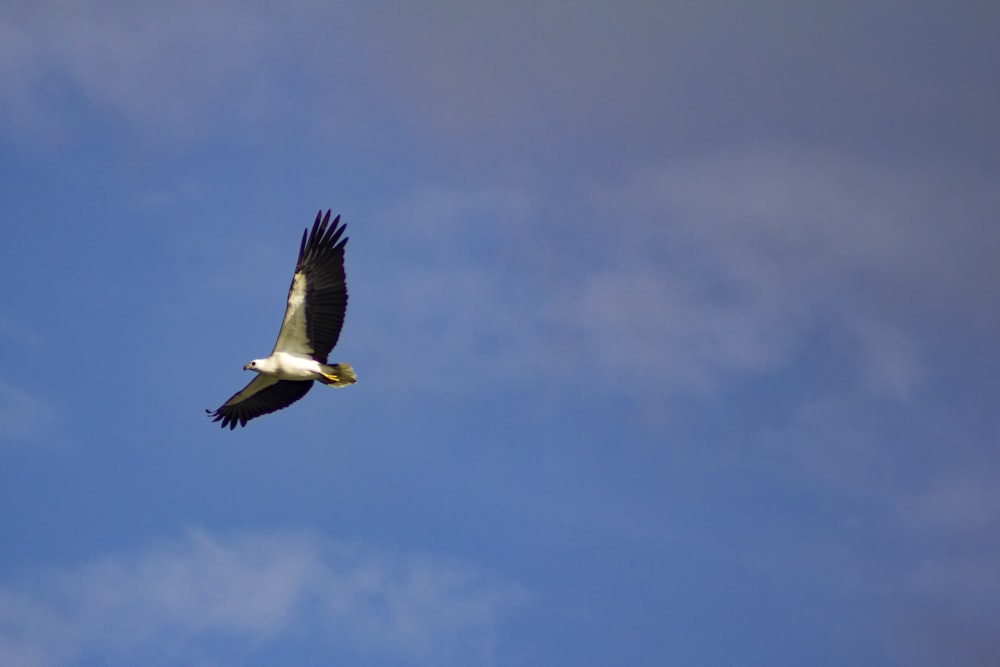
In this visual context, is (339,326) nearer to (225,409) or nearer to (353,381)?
(353,381)

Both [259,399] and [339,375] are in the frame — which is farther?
[259,399]

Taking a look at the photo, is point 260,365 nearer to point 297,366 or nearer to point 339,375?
point 297,366

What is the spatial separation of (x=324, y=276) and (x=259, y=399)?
5.16 m

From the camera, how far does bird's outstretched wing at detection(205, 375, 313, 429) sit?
47406mm

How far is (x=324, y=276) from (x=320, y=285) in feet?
0.94

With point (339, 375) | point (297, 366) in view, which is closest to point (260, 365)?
point (297, 366)

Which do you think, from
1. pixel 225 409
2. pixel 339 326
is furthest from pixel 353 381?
pixel 225 409

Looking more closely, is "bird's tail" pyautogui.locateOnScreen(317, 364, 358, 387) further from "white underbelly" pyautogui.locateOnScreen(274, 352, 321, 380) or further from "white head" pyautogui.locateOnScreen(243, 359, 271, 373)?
"white head" pyautogui.locateOnScreen(243, 359, 271, 373)

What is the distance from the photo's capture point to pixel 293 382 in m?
47.3

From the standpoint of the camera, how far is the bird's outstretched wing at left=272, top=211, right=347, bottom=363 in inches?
1788

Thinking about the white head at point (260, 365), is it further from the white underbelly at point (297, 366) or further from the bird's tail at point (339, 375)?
the bird's tail at point (339, 375)

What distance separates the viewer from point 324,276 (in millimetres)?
45406

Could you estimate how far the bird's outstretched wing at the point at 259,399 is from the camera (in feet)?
156

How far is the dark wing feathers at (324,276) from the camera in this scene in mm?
Answer: 45406
